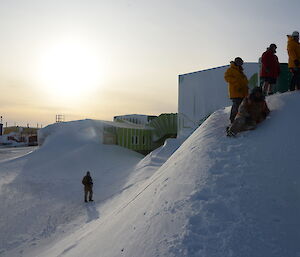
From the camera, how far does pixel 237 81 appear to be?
21.2ft

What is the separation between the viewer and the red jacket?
22.5ft

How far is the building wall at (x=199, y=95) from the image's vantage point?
20.1 meters

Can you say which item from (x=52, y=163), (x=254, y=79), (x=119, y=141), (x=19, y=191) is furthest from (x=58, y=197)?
(x=254, y=79)

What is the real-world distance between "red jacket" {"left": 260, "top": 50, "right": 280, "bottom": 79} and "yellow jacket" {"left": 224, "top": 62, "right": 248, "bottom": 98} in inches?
34.1

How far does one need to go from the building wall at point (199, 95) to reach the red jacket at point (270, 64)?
12284 mm

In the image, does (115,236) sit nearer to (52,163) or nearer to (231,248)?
(231,248)

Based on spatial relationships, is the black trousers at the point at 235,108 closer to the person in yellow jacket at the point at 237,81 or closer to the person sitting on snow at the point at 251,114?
the person in yellow jacket at the point at 237,81

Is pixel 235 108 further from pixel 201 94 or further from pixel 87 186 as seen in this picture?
pixel 201 94

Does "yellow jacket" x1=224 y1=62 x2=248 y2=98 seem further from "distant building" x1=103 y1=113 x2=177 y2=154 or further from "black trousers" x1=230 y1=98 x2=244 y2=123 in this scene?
"distant building" x1=103 y1=113 x2=177 y2=154

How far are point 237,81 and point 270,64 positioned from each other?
1.20 metres

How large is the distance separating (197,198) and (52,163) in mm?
17093

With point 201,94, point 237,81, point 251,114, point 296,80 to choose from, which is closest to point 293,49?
point 296,80

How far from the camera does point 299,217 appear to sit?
11.0 ft

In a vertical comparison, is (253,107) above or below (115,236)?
above
